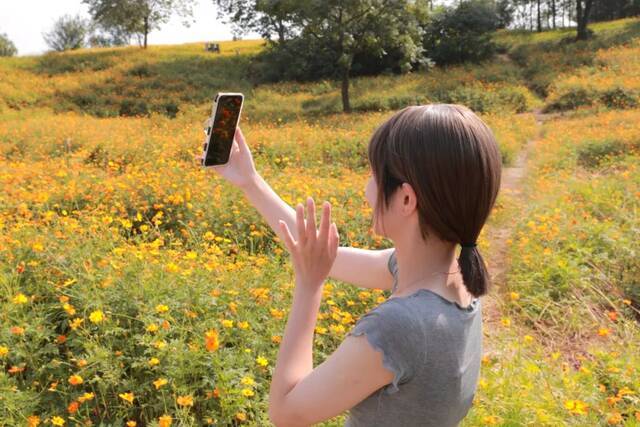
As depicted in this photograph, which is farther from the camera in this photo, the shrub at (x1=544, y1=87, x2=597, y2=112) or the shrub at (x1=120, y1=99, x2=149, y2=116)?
the shrub at (x1=120, y1=99, x2=149, y2=116)

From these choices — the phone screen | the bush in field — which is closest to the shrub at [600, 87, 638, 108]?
the bush in field

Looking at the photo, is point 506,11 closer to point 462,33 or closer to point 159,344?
point 462,33

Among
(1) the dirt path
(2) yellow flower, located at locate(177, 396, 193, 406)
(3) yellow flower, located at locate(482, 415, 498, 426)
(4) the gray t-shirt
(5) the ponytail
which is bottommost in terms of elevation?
(1) the dirt path

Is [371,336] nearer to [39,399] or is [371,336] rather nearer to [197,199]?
[39,399]

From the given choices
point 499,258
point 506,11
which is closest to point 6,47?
point 506,11

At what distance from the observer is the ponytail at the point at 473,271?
3.85 ft

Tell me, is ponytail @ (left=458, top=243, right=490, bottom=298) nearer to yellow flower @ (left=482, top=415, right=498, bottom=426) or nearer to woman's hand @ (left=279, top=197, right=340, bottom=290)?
woman's hand @ (left=279, top=197, right=340, bottom=290)

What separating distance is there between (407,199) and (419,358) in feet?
1.03

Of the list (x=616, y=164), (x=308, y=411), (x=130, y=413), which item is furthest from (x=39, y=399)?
(x=616, y=164)

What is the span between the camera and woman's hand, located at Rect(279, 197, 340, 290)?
106 centimetres

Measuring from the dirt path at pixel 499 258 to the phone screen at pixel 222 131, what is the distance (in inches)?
71.0

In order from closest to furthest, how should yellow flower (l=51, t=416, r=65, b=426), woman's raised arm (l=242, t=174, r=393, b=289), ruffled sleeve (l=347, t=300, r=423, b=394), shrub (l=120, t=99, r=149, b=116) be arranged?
1. ruffled sleeve (l=347, t=300, r=423, b=394)
2. woman's raised arm (l=242, t=174, r=393, b=289)
3. yellow flower (l=51, t=416, r=65, b=426)
4. shrub (l=120, t=99, r=149, b=116)

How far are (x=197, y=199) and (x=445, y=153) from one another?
4.72 metres

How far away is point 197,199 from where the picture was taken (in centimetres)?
552
